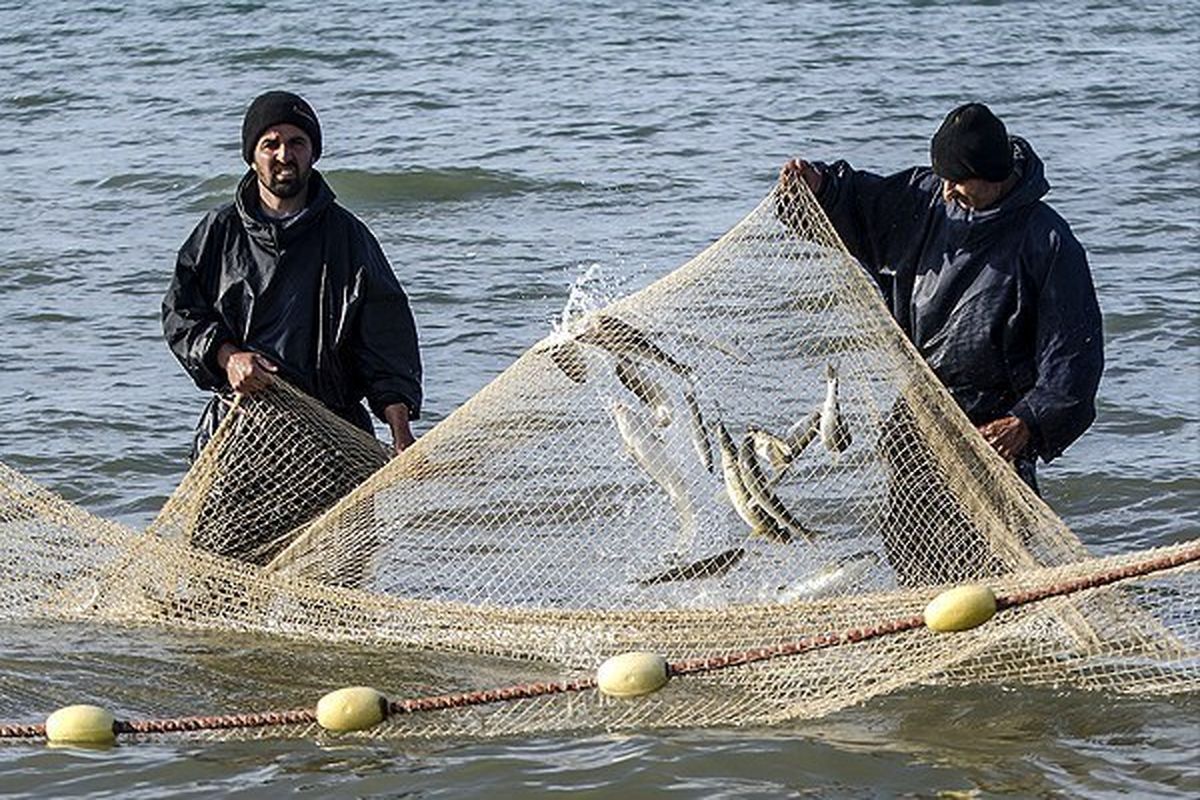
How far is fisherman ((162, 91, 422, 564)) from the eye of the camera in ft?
21.8

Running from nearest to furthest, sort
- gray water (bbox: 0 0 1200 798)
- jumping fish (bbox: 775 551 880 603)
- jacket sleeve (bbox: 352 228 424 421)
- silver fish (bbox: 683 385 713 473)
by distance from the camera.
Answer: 1. gray water (bbox: 0 0 1200 798)
2. jumping fish (bbox: 775 551 880 603)
3. silver fish (bbox: 683 385 713 473)
4. jacket sleeve (bbox: 352 228 424 421)

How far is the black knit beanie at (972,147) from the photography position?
19.6 feet

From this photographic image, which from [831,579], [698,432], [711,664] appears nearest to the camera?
[711,664]

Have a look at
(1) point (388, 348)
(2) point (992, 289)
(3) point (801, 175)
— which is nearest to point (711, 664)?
(2) point (992, 289)

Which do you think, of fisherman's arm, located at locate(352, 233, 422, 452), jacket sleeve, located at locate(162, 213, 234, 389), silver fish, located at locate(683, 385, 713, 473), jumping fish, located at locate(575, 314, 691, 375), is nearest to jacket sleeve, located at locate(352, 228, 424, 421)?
fisherman's arm, located at locate(352, 233, 422, 452)

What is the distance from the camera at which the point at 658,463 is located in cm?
670

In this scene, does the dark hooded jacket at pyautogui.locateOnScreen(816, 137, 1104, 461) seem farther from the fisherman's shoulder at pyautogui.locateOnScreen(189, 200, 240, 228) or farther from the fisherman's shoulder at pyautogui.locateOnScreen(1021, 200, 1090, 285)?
the fisherman's shoulder at pyautogui.locateOnScreen(189, 200, 240, 228)

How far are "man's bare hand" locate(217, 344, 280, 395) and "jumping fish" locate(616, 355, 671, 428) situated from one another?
1.01 meters

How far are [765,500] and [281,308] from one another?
59.6 inches

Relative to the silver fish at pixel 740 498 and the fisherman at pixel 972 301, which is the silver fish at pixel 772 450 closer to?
the silver fish at pixel 740 498

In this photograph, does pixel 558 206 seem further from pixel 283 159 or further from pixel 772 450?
pixel 772 450

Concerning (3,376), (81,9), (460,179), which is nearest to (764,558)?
(3,376)

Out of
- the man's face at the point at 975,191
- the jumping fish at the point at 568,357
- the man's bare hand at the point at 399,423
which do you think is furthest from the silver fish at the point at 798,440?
the man's bare hand at the point at 399,423

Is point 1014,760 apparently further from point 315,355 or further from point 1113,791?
point 315,355
